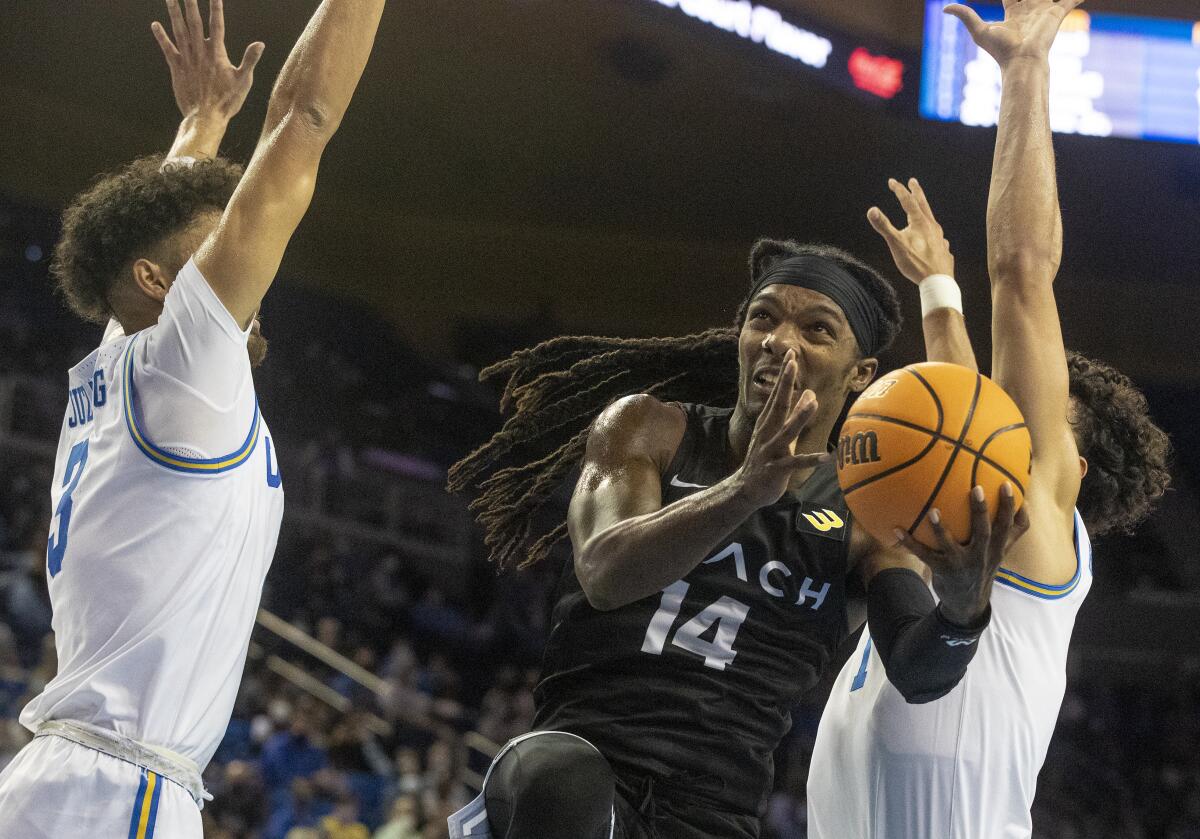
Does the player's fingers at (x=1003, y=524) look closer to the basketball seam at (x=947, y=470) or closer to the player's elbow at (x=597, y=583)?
the basketball seam at (x=947, y=470)

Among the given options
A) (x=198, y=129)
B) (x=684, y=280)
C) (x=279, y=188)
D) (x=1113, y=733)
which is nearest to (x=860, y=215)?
(x=684, y=280)

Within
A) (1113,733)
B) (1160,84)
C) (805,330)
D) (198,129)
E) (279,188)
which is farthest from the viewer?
(1113,733)

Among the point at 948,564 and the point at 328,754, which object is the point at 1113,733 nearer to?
the point at 328,754

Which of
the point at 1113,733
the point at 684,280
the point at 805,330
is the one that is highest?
the point at 684,280

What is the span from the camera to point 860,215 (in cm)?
1273

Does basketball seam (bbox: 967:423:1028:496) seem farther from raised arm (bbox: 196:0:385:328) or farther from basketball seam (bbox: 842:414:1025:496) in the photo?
raised arm (bbox: 196:0:385:328)

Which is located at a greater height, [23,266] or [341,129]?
[341,129]

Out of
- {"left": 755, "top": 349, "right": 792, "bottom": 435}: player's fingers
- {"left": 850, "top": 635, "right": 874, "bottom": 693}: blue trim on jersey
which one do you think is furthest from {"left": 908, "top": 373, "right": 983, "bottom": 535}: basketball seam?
{"left": 850, "top": 635, "right": 874, "bottom": 693}: blue trim on jersey

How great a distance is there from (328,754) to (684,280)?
6.98 meters

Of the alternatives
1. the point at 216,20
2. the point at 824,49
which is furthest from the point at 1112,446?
the point at 824,49

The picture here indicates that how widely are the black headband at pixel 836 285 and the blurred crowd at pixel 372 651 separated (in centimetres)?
558

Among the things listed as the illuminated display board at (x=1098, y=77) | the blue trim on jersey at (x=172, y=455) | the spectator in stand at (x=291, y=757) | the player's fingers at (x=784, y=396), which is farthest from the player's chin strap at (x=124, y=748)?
the illuminated display board at (x=1098, y=77)

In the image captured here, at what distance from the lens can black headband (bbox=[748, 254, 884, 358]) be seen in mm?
3041

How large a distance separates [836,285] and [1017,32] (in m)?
0.85
